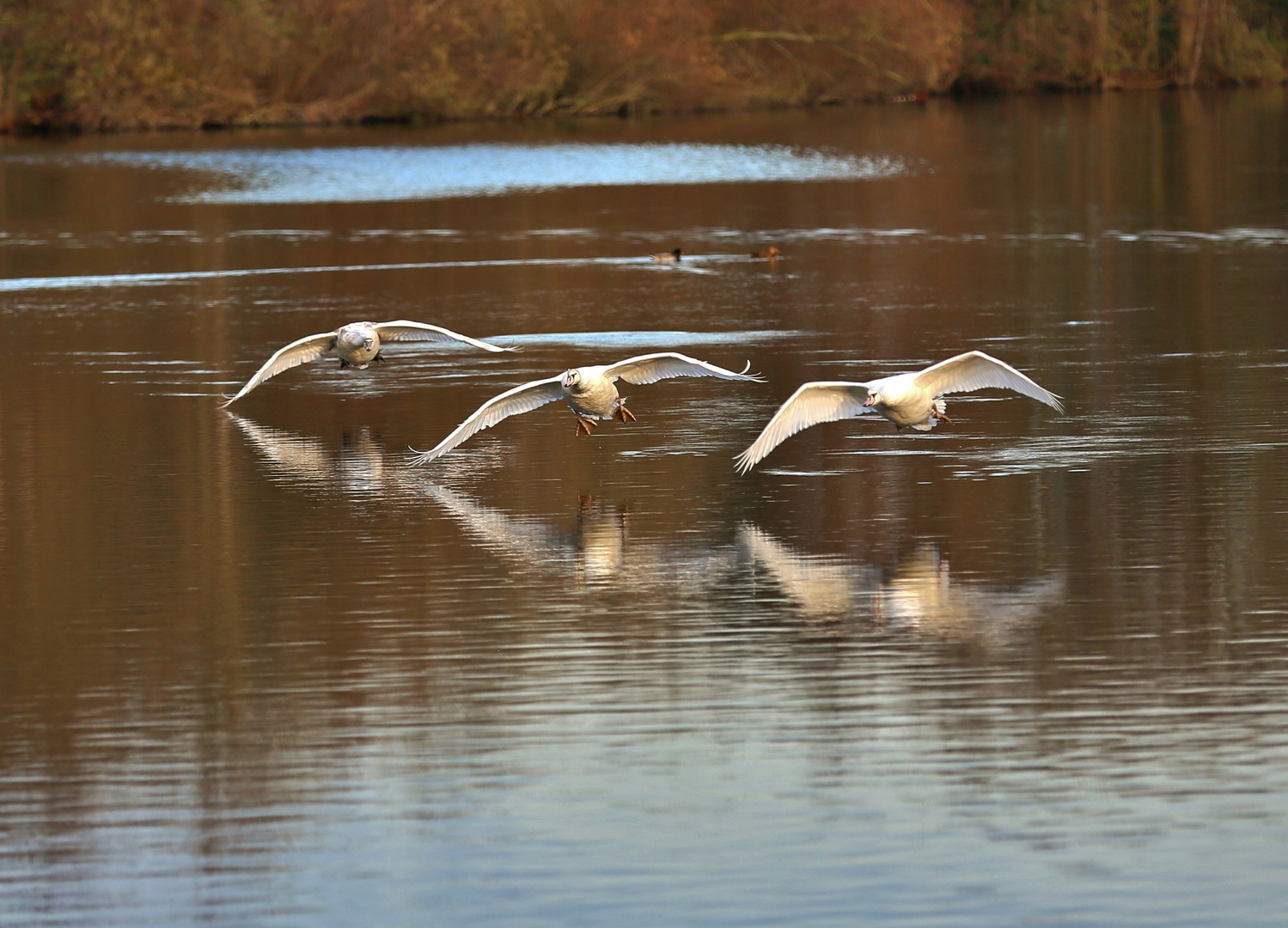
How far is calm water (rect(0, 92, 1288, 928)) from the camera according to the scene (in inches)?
281

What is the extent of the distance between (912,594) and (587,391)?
10.9 feet

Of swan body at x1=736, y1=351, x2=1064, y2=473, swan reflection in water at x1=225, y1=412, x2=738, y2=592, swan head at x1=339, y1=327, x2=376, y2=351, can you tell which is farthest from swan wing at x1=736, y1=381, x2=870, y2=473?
swan head at x1=339, y1=327, x2=376, y2=351

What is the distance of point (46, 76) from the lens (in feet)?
196

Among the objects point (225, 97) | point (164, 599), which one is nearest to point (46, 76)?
point (225, 97)

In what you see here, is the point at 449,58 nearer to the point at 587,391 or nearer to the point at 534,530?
the point at 587,391

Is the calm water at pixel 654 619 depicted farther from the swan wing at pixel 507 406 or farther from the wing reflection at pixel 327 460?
the swan wing at pixel 507 406

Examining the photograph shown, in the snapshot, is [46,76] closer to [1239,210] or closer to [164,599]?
[1239,210]

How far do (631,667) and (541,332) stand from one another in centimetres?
1125

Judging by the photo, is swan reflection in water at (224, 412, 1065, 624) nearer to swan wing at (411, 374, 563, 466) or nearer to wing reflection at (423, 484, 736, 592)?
wing reflection at (423, 484, 736, 592)

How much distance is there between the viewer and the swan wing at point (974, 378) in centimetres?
1231

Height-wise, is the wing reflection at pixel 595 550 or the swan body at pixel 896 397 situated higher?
the swan body at pixel 896 397

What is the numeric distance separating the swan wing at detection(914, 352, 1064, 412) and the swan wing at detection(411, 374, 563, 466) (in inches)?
94.7

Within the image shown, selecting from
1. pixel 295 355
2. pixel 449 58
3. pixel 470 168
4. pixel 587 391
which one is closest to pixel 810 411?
pixel 587 391

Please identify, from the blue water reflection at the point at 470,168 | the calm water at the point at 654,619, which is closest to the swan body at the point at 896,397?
the calm water at the point at 654,619
